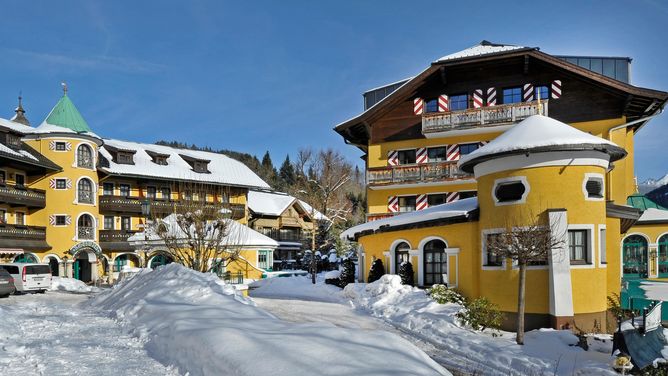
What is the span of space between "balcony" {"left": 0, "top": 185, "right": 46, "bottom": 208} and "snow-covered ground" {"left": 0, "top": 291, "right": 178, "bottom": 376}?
2372cm

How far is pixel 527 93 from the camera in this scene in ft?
84.6

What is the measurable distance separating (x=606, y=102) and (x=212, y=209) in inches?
762

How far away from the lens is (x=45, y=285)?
2422cm

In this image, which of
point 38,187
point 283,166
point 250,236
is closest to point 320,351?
point 250,236

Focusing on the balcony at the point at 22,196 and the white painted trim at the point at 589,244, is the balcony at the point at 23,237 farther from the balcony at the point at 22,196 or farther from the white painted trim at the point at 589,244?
the white painted trim at the point at 589,244

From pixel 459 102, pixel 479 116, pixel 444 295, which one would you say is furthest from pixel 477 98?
pixel 444 295

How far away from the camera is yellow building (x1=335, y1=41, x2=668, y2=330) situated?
1491 centimetres

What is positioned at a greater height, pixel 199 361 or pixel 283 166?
pixel 283 166

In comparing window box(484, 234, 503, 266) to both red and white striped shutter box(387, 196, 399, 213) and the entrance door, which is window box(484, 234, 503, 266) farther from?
the entrance door

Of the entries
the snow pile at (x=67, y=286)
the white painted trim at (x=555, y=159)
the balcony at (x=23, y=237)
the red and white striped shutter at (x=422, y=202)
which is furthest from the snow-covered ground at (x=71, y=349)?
the balcony at (x=23, y=237)

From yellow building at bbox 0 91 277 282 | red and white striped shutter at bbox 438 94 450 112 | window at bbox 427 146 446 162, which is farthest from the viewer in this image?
yellow building at bbox 0 91 277 282

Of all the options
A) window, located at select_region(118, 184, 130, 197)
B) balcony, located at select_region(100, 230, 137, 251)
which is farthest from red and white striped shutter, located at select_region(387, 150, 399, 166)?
window, located at select_region(118, 184, 130, 197)

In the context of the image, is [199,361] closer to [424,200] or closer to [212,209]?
[212,209]

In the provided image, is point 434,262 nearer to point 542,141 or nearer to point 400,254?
point 400,254
